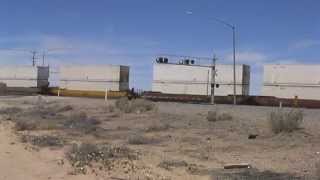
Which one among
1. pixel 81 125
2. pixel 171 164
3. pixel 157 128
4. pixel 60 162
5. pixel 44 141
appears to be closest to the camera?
pixel 171 164

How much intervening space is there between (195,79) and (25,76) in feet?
93.7

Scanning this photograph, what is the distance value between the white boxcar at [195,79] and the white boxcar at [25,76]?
814 inches

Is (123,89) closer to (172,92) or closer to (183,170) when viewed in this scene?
(172,92)

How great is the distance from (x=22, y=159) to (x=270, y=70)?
64.2 meters

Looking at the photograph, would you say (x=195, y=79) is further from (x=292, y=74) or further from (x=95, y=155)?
(x=95, y=155)

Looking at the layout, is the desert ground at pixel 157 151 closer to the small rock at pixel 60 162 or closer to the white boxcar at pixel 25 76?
the small rock at pixel 60 162

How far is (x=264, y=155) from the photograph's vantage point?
59.5ft

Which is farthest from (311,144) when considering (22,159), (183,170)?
(22,159)

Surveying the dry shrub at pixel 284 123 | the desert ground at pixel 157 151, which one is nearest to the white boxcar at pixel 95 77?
the desert ground at pixel 157 151

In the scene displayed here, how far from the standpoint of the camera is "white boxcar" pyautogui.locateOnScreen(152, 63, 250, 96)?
8350cm

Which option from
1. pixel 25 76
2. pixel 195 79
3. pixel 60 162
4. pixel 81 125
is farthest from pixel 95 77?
pixel 60 162

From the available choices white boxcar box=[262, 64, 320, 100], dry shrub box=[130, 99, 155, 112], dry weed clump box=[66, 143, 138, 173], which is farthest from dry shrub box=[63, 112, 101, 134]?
white boxcar box=[262, 64, 320, 100]

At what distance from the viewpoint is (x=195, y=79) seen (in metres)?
86.0

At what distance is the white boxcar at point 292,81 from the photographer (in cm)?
7712
